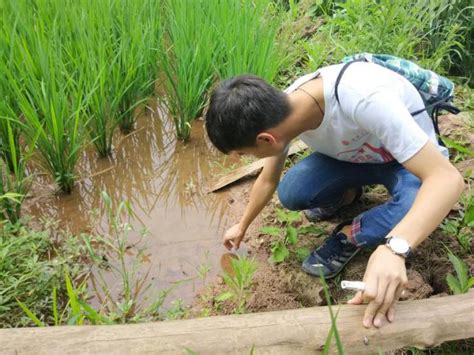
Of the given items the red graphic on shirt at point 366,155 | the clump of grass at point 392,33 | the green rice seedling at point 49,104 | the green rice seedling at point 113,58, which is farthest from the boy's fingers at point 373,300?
the clump of grass at point 392,33

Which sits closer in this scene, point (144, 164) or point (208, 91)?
point (144, 164)

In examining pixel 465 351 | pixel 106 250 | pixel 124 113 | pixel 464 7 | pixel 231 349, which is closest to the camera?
pixel 231 349

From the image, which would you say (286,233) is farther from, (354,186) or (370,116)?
(370,116)

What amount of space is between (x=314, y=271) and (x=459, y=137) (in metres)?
1.03

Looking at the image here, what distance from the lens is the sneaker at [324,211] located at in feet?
6.50

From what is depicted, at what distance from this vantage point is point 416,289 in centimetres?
155

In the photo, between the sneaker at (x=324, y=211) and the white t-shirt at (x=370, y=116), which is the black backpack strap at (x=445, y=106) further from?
the sneaker at (x=324, y=211)

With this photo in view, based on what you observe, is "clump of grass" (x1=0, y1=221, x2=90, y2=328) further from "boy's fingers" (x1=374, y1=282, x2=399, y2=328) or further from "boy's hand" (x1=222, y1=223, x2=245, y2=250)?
"boy's fingers" (x1=374, y1=282, x2=399, y2=328)

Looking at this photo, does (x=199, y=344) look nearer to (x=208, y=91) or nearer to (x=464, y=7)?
(x=208, y=91)

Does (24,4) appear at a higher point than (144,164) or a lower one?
higher

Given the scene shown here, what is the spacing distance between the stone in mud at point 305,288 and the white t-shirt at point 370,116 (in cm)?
47

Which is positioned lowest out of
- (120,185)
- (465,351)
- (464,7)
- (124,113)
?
(120,185)

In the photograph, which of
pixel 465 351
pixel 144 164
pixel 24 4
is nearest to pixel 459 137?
pixel 465 351

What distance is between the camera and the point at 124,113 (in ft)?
7.91
